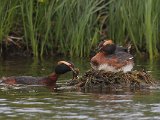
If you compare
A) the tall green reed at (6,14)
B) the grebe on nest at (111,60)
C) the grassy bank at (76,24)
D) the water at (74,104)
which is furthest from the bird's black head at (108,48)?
the tall green reed at (6,14)

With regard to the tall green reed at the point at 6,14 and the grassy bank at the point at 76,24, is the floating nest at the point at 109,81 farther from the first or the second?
the tall green reed at the point at 6,14

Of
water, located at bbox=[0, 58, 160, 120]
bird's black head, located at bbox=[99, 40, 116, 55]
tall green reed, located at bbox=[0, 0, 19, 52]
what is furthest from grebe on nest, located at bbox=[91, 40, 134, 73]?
tall green reed, located at bbox=[0, 0, 19, 52]

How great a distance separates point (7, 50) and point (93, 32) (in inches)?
94.6

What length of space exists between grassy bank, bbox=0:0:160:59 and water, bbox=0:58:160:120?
393 cm

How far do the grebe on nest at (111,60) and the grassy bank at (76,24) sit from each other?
3624mm

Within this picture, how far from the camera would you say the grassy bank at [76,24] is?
19641 mm

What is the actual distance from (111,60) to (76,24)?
4.53m

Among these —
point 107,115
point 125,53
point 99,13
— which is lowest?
point 107,115

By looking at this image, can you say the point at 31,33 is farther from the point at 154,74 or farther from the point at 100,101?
the point at 100,101

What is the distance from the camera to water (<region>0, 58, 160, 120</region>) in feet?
37.9

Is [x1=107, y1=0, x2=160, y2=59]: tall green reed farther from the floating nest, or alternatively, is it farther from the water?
the floating nest

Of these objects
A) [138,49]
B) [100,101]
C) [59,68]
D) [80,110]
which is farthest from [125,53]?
[138,49]

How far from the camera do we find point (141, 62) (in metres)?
20.0

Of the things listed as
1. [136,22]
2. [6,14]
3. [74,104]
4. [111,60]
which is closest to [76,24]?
[136,22]
